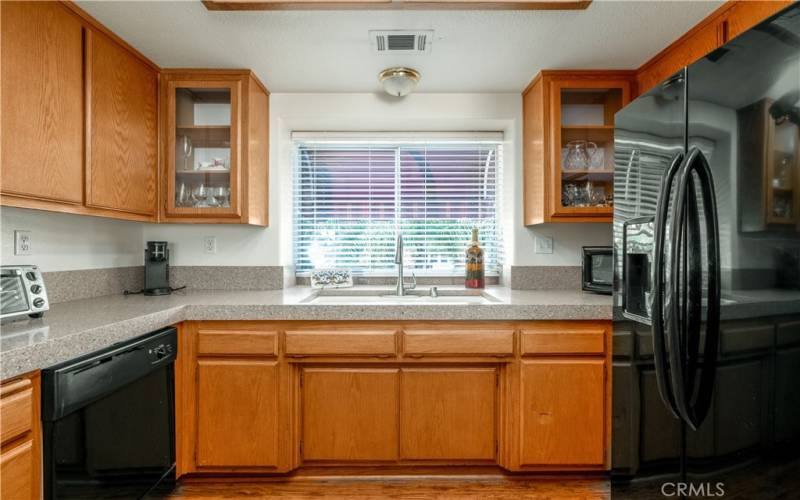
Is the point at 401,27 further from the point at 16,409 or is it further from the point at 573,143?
the point at 16,409

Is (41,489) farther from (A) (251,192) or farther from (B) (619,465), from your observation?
(B) (619,465)

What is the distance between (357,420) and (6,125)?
176 centimetres

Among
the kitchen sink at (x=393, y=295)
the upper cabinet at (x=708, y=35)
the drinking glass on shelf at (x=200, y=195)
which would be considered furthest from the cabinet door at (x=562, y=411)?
the drinking glass on shelf at (x=200, y=195)

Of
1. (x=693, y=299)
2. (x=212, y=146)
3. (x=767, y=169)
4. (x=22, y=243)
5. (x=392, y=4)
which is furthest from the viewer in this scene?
(x=212, y=146)

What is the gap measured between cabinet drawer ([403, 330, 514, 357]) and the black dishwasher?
106cm

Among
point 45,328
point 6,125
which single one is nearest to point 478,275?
point 45,328

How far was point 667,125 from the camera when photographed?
3.51 feet

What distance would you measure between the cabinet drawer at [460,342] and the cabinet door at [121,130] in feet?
4.92

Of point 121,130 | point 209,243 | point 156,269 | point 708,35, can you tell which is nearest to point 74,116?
point 121,130

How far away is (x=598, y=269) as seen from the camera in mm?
2131

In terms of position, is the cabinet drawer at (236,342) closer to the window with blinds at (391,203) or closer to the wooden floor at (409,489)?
the wooden floor at (409,489)

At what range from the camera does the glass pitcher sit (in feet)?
7.29

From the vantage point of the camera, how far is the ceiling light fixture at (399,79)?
2100mm

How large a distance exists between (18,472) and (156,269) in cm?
126
